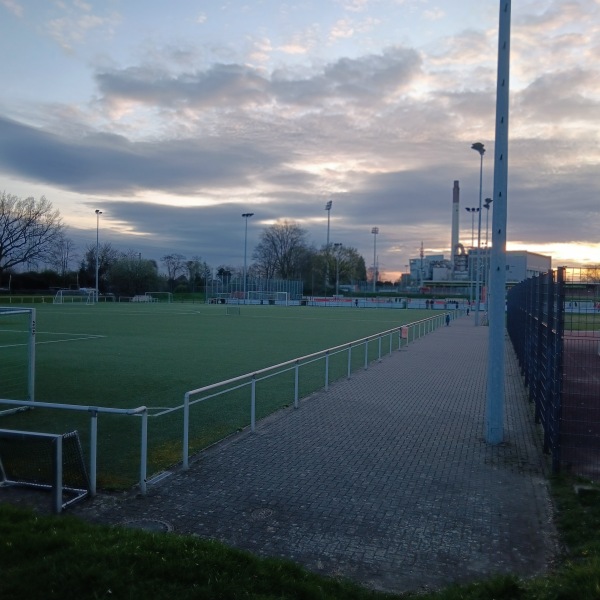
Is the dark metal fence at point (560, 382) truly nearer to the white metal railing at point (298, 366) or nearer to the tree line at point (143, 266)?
the white metal railing at point (298, 366)

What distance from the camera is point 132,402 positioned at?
11.1m

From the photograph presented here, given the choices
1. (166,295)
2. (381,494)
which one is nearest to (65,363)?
(381,494)

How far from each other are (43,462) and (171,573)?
8.06ft

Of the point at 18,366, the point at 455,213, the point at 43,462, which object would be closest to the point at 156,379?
the point at 18,366

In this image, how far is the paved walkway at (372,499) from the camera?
467 centimetres

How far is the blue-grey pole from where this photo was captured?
8328mm

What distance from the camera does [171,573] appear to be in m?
3.81

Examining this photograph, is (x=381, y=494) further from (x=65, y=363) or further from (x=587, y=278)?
(x=65, y=363)

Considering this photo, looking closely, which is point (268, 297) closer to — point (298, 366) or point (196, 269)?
point (196, 269)

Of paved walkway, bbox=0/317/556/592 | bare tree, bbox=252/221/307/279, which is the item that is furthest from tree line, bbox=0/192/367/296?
paved walkway, bbox=0/317/556/592

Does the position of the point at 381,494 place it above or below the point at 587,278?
below

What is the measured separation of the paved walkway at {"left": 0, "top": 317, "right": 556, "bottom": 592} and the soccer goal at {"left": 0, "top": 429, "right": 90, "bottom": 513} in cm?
27

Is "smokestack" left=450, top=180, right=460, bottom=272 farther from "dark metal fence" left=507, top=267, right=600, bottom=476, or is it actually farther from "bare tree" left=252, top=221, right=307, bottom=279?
"dark metal fence" left=507, top=267, right=600, bottom=476

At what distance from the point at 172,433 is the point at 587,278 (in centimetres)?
607
